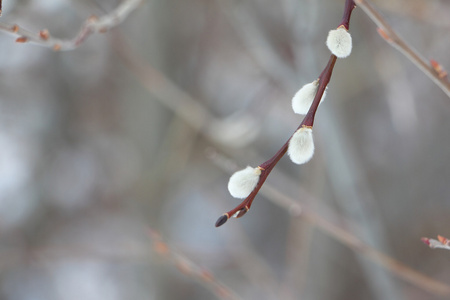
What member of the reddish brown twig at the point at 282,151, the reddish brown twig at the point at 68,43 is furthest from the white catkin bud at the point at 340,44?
the reddish brown twig at the point at 68,43

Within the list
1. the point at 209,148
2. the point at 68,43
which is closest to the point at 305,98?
the point at 68,43

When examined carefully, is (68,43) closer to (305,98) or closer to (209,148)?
(305,98)

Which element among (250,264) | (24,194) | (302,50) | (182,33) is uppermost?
(302,50)

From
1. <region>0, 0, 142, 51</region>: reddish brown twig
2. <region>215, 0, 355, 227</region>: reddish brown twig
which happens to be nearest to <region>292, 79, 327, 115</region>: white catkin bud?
<region>215, 0, 355, 227</region>: reddish brown twig

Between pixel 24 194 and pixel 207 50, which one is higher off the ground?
pixel 207 50

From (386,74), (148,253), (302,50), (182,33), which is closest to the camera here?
(302,50)

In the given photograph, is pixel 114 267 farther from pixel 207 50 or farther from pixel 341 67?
pixel 341 67

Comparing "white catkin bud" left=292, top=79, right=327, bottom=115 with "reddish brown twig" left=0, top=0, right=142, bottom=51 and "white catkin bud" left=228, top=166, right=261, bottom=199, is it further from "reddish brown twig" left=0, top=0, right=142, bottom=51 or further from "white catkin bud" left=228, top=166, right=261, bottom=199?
"reddish brown twig" left=0, top=0, right=142, bottom=51

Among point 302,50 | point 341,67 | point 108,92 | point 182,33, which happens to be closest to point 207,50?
point 182,33
